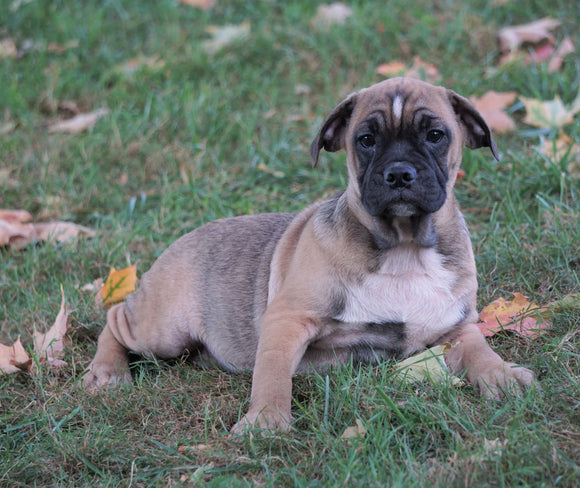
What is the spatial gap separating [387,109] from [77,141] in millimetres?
3950

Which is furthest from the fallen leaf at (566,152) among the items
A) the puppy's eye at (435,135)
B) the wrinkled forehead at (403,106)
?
the puppy's eye at (435,135)

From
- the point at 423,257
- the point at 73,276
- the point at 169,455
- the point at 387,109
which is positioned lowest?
the point at 73,276

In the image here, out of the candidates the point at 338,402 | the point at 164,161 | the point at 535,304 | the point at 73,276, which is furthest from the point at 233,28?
the point at 338,402

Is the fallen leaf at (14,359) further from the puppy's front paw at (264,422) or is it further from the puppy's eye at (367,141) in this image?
the puppy's eye at (367,141)

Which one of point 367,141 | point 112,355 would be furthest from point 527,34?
point 112,355

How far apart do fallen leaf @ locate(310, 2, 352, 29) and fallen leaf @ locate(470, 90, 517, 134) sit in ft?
6.54

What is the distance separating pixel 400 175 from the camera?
12.0 feet

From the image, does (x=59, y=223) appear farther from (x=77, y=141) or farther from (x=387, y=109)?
(x=387, y=109)

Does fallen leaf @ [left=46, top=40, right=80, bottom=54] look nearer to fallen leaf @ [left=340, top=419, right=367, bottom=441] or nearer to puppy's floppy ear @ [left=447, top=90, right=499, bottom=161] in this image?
puppy's floppy ear @ [left=447, top=90, right=499, bottom=161]

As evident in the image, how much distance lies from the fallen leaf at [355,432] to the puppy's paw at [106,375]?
58.0 inches

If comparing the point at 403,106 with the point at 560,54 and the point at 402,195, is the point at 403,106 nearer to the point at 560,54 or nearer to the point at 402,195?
the point at 402,195

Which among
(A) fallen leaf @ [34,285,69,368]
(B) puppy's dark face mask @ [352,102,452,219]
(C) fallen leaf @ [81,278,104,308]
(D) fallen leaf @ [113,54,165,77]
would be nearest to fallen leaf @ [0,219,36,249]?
(C) fallen leaf @ [81,278,104,308]

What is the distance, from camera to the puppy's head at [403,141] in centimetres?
370

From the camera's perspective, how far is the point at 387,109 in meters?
3.90
